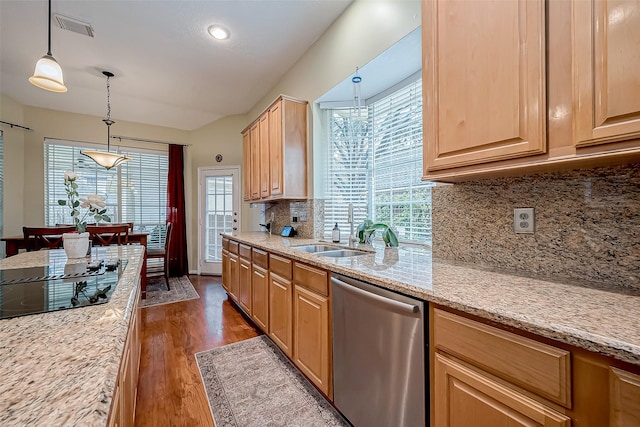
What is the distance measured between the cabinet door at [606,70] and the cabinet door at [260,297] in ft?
6.99

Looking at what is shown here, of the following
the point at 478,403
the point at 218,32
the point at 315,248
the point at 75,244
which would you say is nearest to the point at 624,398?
the point at 478,403

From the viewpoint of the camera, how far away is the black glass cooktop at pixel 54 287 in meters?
0.85

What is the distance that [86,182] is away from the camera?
4438 mm

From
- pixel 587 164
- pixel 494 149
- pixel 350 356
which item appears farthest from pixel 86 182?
pixel 587 164

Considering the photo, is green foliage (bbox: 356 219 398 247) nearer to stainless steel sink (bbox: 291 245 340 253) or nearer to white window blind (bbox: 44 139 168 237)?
stainless steel sink (bbox: 291 245 340 253)

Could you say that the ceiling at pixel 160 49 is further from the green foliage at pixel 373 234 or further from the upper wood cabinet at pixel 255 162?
the green foliage at pixel 373 234

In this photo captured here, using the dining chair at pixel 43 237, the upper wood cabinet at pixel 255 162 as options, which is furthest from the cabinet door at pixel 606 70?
the dining chair at pixel 43 237

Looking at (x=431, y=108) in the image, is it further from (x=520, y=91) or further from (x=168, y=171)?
(x=168, y=171)

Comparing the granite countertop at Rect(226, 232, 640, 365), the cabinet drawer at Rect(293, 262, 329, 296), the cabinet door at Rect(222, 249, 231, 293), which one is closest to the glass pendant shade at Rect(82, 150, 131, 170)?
the cabinet door at Rect(222, 249, 231, 293)

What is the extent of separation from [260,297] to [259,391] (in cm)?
81

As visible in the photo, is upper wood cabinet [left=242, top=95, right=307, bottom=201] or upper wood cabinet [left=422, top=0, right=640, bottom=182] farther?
upper wood cabinet [left=242, top=95, right=307, bottom=201]

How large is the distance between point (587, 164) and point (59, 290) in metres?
2.02

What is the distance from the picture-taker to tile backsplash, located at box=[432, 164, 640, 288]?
1008mm

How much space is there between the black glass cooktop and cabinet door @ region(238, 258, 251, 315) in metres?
1.37
